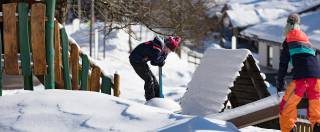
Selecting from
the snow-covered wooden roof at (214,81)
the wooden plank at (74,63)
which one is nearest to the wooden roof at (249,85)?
the snow-covered wooden roof at (214,81)

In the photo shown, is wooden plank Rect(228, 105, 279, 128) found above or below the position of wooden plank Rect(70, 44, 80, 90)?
below

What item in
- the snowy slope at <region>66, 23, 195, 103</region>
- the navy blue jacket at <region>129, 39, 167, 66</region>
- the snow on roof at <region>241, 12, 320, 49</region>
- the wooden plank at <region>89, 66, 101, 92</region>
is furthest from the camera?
the snow on roof at <region>241, 12, 320, 49</region>

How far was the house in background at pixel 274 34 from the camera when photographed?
26978 millimetres

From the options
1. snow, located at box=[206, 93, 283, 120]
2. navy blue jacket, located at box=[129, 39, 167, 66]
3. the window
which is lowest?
the window

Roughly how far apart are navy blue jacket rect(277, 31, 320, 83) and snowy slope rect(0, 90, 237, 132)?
1.05m

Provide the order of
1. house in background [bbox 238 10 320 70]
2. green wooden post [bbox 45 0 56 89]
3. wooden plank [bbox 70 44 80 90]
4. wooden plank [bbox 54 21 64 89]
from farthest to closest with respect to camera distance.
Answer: house in background [bbox 238 10 320 70] < wooden plank [bbox 70 44 80 90] < wooden plank [bbox 54 21 64 89] < green wooden post [bbox 45 0 56 89]

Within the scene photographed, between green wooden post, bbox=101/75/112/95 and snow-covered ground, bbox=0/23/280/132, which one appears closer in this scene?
snow-covered ground, bbox=0/23/280/132

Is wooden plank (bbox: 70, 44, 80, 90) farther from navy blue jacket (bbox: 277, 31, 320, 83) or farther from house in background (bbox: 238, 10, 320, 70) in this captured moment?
house in background (bbox: 238, 10, 320, 70)

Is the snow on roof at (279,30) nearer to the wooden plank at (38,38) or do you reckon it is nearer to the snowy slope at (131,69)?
the snowy slope at (131,69)

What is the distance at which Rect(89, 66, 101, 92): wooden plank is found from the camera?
28.2ft

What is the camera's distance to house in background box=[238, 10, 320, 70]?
27.0m

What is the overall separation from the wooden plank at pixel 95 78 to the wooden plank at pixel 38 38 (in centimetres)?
100

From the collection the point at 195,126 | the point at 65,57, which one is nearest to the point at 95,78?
the point at 65,57

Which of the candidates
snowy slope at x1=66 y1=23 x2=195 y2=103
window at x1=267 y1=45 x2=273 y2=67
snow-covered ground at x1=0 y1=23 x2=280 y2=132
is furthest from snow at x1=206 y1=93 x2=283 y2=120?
window at x1=267 y1=45 x2=273 y2=67
